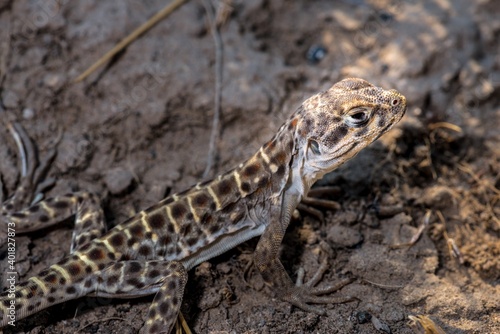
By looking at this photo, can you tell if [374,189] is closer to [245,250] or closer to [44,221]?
[245,250]

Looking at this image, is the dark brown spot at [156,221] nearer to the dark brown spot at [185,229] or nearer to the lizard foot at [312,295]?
the dark brown spot at [185,229]

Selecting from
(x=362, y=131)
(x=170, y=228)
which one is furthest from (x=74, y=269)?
(x=362, y=131)

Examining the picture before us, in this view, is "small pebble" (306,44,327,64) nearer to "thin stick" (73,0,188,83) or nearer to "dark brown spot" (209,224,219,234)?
"thin stick" (73,0,188,83)

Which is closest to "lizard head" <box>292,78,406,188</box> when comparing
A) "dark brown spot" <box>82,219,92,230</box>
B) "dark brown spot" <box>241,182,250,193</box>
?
"dark brown spot" <box>241,182,250,193</box>

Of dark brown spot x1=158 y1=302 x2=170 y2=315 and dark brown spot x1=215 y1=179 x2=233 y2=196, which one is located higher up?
dark brown spot x1=215 y1=179 x2=233 y2=196

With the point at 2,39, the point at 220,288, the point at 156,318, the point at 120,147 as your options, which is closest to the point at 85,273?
the point at 156,318

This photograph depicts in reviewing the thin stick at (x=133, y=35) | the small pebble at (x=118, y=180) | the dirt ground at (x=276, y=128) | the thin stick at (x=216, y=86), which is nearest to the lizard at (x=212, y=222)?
the dirt ground at (x=276, y=128)
